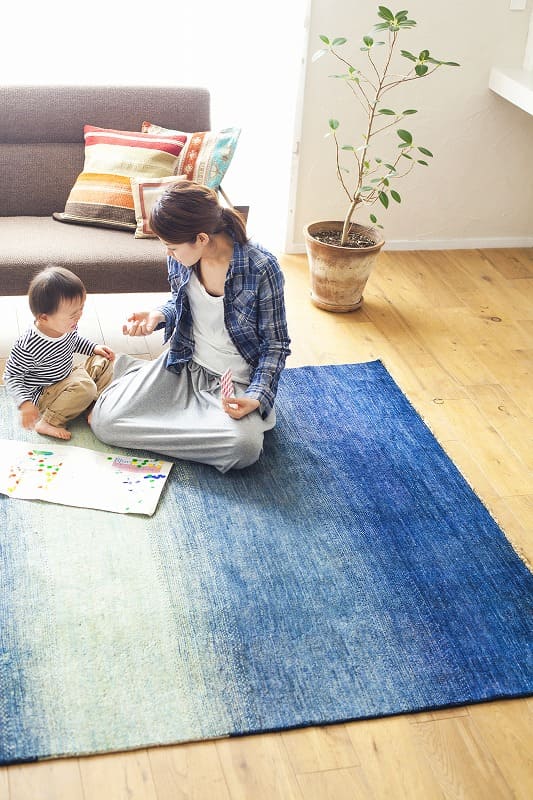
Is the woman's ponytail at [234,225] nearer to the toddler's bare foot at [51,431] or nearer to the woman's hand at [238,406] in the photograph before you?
the woman's hand at [238,406]

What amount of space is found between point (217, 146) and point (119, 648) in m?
1.95

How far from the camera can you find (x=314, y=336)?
11.1 ft

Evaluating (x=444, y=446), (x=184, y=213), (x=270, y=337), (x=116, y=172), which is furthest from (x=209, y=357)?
(x=116, y=172)

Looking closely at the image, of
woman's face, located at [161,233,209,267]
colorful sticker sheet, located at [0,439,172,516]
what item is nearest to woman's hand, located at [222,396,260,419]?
colorful sticker sheet, located at [0,439,172,516]

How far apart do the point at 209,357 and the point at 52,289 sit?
0.49 m

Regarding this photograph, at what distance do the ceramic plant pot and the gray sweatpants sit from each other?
1.00m

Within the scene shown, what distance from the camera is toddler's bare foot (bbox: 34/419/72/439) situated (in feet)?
8.60

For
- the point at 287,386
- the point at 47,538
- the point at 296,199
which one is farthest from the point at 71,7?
the point at 47,538

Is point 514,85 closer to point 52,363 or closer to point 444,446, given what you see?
point 444,446

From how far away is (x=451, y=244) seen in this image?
4.24 meters

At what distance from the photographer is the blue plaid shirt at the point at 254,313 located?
8.11 feet

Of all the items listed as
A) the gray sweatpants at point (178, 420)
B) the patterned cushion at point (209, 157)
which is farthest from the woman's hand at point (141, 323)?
the patterned cushion at point (209, 157)

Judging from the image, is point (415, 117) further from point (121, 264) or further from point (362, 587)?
point (362, 587)

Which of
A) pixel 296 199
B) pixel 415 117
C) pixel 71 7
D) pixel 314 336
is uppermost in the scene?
pixel 71 7
